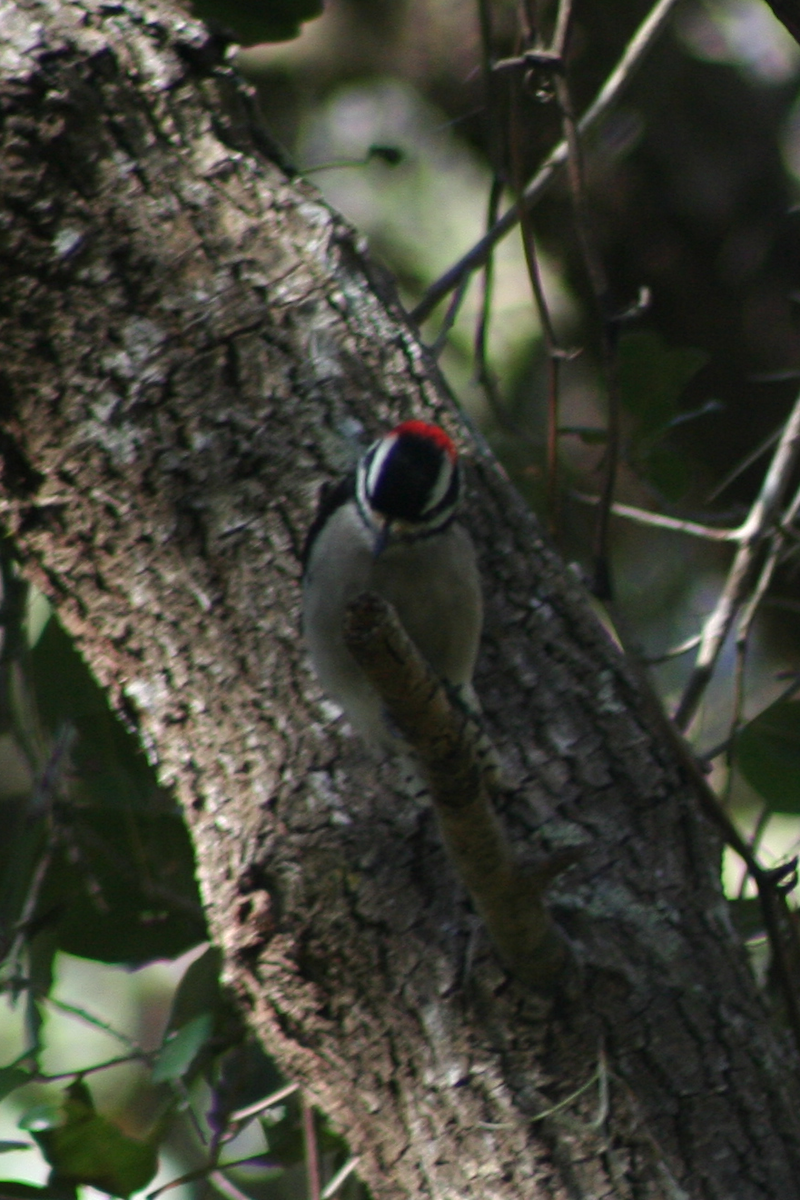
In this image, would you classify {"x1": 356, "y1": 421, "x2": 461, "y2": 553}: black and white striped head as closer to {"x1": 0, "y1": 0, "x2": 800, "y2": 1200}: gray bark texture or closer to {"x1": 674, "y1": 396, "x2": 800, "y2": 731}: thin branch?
{"x1": 0, "y1": 0, "x2": 800, "y2": 1200}: gray bark texture

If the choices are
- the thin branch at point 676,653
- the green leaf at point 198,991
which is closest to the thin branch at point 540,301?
the thin branch at point 676,653

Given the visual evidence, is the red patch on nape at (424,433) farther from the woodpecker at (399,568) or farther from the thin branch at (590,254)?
the thin branch at (590,254)

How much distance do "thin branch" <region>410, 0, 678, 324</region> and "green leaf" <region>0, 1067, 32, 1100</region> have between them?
1788 millimetres

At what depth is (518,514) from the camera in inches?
94.1

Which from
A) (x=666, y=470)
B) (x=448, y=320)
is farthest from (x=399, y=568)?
(x=666, y=470)

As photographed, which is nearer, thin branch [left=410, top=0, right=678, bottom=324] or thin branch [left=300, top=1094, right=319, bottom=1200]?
thin branch [left=300, top=1094, right=319, bottom=1200]

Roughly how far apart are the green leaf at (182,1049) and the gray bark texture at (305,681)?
298 millimetres

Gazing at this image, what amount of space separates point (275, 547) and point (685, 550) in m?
3.70

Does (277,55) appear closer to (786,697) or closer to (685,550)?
(685,550)

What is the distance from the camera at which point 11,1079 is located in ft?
7.80

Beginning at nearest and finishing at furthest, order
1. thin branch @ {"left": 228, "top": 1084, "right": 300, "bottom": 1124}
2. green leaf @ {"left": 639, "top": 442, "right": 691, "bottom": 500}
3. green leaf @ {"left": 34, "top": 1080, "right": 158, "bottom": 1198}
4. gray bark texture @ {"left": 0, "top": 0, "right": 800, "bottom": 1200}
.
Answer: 1. gray bark texture @ {"left": 0, "top": 0, "right": 800, "bottom": 1200}
2. green leaf @ {"left": 34, "top": 1080, "right": 158, "bottom": 1198}
3. thin branch @ {"left": 228, "top": 1084, "right": 300, "bottom": 1124}
4. green leaf @ {"left": 639, "top": 442, "right": 691, "bottom": 500}

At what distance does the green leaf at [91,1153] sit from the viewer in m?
2.42

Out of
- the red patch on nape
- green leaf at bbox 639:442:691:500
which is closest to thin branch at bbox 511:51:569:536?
the red patch on nape

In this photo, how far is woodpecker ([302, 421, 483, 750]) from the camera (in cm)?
202
